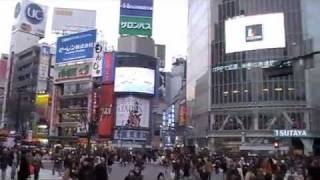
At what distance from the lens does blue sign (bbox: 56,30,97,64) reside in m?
102

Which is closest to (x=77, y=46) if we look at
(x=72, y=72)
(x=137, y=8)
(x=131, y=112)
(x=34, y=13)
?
(x=72, y=72)

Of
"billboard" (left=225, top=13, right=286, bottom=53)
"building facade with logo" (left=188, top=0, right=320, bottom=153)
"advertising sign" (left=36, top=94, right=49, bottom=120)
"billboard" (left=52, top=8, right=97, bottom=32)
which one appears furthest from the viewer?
"billboard" (left=52, top=8, right=97, bottom=32)

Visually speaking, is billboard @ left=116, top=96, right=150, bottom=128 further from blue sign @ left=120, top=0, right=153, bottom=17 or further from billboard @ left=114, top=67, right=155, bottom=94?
blue sign @ left=120, top=0, right=153, bottom=17

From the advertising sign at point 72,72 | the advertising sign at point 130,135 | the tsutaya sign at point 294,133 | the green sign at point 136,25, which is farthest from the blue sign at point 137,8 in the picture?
the tsutaya sign at point 294,133

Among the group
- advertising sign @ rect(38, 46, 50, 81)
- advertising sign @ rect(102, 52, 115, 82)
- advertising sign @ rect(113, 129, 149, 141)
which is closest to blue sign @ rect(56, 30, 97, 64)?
advertising sign @ rect(102, 52, 115, 82)

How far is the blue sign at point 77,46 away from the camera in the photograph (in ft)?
336

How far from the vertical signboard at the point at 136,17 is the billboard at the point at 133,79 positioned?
1320cm

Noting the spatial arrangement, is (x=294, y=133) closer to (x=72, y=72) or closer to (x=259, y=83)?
(x=259, y=83)

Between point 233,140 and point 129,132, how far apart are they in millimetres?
34242

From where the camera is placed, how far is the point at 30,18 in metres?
143

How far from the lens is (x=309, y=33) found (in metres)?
73.2

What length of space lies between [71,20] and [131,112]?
116ft

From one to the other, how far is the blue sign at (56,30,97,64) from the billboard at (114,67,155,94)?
281 inches

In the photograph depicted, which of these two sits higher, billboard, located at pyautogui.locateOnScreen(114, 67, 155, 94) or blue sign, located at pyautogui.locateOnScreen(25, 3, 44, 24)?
blue sign, located at pyautogui.locateOnScreen(25, 3, 44, 24)
